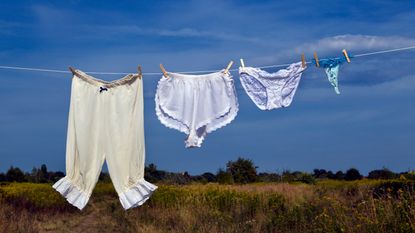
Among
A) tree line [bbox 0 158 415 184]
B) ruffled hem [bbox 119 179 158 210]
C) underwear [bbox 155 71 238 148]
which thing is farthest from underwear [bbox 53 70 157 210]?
tree line [bbox 0 158 415 184]

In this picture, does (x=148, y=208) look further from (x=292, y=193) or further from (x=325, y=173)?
(x=325, y=173)

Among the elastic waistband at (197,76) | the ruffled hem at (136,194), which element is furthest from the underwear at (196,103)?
the ruffled hem at (136,194)

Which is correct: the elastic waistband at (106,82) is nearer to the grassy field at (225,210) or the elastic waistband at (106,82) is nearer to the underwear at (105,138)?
the underwear at (105,138)

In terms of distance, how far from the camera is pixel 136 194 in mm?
8852

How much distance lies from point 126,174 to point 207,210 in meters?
4.01

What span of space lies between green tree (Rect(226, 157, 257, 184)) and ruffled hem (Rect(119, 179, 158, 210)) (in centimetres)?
981

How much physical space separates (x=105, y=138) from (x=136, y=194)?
2.87ft

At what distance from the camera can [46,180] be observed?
19078 mm

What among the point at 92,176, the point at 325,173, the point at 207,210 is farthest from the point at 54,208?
the point at 325,173

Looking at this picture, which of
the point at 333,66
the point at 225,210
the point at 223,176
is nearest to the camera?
the point at 333,66

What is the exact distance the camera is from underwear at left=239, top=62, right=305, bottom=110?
9070mm

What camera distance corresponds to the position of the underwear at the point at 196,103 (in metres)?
9.05

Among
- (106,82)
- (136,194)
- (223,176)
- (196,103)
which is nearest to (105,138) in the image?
(106,82)

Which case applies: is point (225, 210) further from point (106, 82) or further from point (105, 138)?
point (106, 82)
